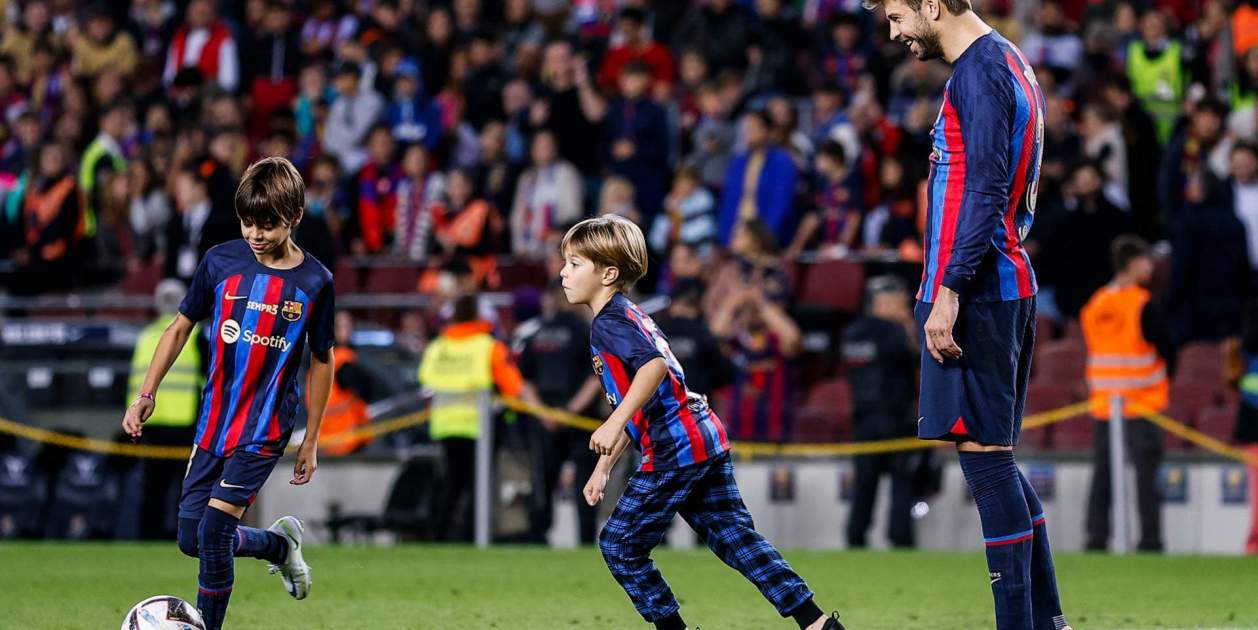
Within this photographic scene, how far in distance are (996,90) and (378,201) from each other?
43.8 feet

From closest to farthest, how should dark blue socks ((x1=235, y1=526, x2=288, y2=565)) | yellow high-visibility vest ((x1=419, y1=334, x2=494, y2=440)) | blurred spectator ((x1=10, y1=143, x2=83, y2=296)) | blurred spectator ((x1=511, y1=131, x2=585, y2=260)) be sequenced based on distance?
dark blue socks ((x1=235, y1=526, x2=288, y2=565)), yellow high-visibility vest ((x1=419, y1=334, x2=494, y2=440)), blurred spectator ((x1=511, y1=131, x2=585, y2=260)), blurred spectator ((x1=10, y1=143, x2=83, y2=296))

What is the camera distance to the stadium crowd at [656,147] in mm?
15227

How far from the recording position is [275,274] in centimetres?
702

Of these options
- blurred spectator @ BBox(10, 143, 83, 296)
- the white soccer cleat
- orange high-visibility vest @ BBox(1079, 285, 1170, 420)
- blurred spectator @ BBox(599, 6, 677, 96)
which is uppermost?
blurred spectator @ BBox(599, 6, 677, 96)

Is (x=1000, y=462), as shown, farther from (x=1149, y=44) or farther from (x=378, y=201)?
(x=378, y=201)

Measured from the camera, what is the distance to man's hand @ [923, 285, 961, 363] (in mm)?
5887

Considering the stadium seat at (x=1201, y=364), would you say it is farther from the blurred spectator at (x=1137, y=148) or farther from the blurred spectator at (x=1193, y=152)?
the blurred spectator at (x=1137, y=148)

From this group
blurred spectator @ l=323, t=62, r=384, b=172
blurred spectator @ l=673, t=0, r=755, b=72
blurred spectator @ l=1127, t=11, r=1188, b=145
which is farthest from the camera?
blurred spectator @ l=323, t=62, r=384, b=172

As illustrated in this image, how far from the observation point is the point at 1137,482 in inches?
533

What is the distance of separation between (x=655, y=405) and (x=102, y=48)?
655 inches

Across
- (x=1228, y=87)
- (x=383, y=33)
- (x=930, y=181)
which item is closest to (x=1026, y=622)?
(x=930, y=181)

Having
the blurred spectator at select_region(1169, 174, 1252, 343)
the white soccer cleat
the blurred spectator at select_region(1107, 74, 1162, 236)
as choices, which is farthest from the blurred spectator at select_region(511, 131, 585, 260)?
the white soccer cleat

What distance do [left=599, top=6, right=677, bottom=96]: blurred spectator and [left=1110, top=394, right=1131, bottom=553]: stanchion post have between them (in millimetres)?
6623

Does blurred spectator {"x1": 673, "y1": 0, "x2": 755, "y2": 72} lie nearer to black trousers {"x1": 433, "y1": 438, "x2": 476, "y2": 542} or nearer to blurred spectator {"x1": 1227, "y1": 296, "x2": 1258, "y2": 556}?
black trousers {"x1": 433, "y1": 438, "x2": 476, "y2": 542}
